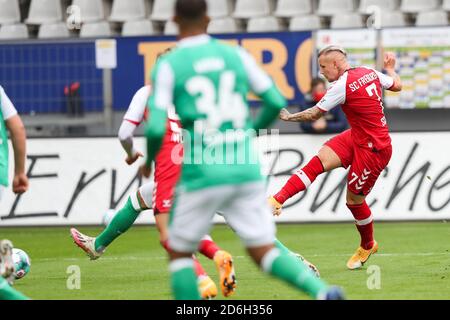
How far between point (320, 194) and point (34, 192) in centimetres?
385

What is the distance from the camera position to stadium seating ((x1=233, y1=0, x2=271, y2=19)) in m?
22.5

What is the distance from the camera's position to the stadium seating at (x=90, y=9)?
2261 cm

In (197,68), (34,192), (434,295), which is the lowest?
(34,192)

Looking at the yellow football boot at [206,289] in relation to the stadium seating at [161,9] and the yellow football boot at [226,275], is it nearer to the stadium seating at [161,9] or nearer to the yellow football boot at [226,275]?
the yellow football boot at [226,275]

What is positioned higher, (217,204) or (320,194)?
(217,204)

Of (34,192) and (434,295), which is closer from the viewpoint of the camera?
(434,295)

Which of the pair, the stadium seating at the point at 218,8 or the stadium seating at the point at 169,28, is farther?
the stadium seating at the point at 218,8

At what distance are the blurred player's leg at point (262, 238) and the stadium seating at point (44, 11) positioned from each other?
629 inches

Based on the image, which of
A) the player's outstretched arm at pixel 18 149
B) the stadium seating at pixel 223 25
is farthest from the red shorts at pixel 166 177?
the stadium seating at pixel 223 25

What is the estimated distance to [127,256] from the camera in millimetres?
13523

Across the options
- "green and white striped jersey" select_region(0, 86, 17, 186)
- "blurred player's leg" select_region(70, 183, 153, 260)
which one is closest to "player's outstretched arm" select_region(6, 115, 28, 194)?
"green and white striped jersey" select_region(0, 86, 17, 186)
